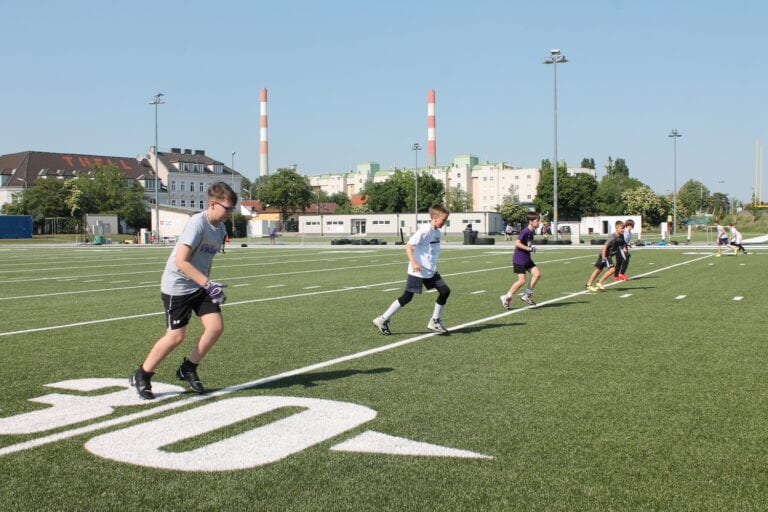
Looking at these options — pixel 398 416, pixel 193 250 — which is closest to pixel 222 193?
pixel 193 250

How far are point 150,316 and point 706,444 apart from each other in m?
9.35

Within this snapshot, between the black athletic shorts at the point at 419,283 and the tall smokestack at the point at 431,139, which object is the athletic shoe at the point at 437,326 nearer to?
the black athletic shorts at the point at 419,283

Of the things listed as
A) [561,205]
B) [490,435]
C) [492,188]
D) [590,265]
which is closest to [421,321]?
[490,435]

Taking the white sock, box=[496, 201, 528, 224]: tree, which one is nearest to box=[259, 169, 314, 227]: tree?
box=[496, 201, 528, 224]: tree

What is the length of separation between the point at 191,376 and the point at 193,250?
1168 mm

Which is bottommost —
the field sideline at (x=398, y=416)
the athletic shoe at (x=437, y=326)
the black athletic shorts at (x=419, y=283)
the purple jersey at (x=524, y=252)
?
the field sideline at (x=398, y=416)

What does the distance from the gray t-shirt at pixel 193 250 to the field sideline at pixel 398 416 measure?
3.13 ft

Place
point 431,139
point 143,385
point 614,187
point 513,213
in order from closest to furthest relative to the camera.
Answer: point 143,385 → point 513,213 → point 431,139 → point 614,187

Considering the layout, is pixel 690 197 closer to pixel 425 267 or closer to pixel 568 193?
pixel 568 193

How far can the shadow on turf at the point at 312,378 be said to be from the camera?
6.39 m

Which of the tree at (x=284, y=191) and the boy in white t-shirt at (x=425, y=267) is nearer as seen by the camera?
the boy in white t-shirt at (x=425, y=267)

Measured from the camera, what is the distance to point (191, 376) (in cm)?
613

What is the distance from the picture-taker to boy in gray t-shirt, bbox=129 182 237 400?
18.8ft

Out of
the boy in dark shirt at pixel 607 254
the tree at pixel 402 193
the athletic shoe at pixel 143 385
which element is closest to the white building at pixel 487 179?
the tree at pixel 402 193
